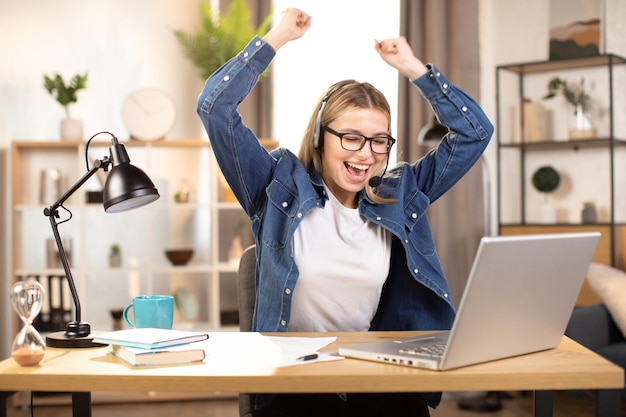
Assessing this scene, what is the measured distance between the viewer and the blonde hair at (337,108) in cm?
204

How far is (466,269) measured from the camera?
456 cm

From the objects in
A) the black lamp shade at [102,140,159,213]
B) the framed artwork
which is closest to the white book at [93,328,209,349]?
the black lamp shade at [102,140,159,213]

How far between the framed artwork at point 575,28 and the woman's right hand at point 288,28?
2951mm

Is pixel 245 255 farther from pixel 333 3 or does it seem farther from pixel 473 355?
pixel 333 3

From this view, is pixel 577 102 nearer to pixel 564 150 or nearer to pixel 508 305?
pixel 564 150

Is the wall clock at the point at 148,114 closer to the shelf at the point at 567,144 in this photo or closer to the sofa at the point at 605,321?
the shelf at the point at 567,144

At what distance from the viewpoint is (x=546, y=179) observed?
14.8 ft

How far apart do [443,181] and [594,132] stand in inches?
97.3

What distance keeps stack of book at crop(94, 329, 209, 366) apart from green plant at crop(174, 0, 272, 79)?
9.60 ft

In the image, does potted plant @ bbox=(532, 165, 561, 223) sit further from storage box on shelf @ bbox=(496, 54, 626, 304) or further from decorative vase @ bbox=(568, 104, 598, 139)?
decorative vase @ bbox=(568, 104, 598, 139)

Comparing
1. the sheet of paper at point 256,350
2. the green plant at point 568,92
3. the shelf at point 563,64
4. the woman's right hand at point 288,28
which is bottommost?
the sheet of paper at point 256,350

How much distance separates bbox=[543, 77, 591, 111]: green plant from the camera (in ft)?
14.4

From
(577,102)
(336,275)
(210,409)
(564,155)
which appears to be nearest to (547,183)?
(564,155)

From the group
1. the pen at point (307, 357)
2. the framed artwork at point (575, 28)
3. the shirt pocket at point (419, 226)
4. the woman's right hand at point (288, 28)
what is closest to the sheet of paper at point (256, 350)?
the pen at point (307, 357)
